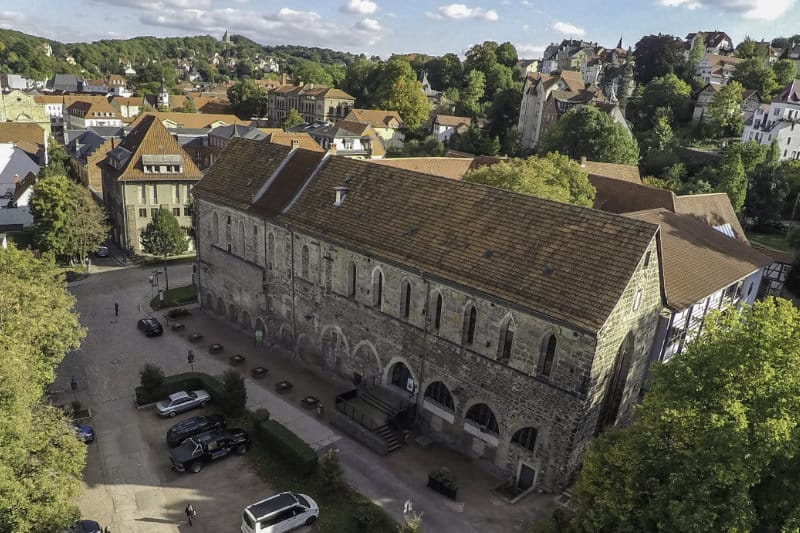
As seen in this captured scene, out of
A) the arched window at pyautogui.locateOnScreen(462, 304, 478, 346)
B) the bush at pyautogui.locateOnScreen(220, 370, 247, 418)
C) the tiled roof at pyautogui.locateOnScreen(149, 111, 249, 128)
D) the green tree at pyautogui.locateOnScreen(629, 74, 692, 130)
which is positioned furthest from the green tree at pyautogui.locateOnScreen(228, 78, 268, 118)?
the arched window at pyautogui.locateOnScreen(462, 304, 478, 346)

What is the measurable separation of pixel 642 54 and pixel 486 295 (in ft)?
422

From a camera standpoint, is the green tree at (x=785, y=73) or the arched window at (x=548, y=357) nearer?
the arched window at (x=548, y=357)

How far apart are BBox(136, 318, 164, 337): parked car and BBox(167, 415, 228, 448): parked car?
1398 cm

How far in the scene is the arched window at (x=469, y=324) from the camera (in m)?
29.4

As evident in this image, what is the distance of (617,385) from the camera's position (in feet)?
93.7

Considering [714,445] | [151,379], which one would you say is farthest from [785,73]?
[151,379]

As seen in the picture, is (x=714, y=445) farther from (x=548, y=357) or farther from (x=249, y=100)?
(x=249, y=100)

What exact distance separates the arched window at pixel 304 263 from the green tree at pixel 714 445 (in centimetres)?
2364

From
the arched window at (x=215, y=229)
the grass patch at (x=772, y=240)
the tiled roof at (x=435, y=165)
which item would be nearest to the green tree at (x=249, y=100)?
the tiled roof at (x=435, y=165)

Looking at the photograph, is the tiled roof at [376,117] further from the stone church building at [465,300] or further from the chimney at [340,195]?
the chimney at [340,195]

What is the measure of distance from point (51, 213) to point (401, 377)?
43618 mm

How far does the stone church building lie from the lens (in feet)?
86.4

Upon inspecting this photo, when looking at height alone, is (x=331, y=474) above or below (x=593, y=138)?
below

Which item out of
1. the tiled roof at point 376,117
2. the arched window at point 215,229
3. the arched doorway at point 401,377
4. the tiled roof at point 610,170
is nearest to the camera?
the arched doorway at point 401,377
